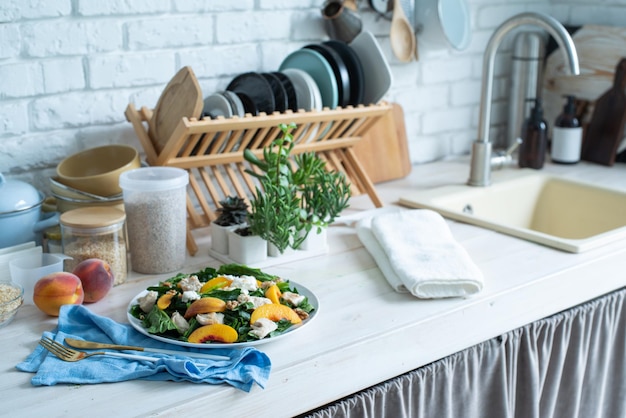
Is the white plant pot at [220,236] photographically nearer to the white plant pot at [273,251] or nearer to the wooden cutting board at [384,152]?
the white plant pot at [273,251]

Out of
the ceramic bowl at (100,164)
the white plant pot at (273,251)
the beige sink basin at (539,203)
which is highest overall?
the ceramic bowl at (100,164)

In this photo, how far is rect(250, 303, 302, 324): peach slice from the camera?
1108 millimetres

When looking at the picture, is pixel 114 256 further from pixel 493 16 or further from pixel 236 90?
pixel 493 16

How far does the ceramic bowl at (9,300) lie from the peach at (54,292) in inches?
1.0

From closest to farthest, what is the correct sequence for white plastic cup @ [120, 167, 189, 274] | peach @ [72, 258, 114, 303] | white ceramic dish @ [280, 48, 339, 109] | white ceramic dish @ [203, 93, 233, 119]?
peach @ [72, 258, 114, 303]
white plastic cup @ [120, 167, 189, 274]
white ceramic dish @ [203, 93, 233, 119]
white ceramic dish @ [280, 48, 339, 109]

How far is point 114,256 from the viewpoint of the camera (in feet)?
4.25

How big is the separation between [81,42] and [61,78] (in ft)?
0.27

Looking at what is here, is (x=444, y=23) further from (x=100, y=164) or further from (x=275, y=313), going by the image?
(x=275, y=313)

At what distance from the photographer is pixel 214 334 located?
1.08 meters

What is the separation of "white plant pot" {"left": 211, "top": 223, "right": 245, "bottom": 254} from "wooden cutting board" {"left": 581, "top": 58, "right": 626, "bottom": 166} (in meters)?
1.25

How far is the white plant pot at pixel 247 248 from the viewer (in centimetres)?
136

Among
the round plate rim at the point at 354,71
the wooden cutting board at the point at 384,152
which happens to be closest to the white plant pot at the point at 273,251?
the round plate rim at the point at 354,71

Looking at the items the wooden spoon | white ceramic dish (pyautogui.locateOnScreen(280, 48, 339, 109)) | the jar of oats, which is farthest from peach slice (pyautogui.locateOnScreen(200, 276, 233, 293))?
the wooden spoon

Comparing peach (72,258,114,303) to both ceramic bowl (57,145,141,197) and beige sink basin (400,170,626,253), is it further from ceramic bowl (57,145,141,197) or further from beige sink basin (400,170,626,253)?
beige sink basin (400,170,626,253)
